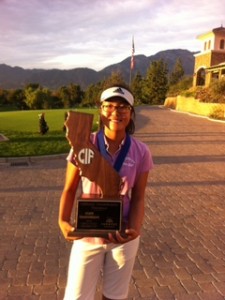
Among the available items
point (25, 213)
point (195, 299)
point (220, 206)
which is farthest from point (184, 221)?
point (25, 213)

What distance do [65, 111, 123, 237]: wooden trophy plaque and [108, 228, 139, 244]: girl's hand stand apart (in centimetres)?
3

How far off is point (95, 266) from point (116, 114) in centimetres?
103

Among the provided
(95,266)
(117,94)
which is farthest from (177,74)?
(95,266)

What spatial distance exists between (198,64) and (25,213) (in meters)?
45.7

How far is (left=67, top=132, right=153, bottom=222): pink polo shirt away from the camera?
7.10 feet

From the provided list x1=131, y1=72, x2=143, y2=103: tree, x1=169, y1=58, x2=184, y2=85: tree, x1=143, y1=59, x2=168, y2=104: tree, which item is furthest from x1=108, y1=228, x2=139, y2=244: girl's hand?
x1=169, y1=58, x2=184, y2=85: tree

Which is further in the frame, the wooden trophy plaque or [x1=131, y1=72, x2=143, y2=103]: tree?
[x1=131, y1=72, x2=143, y2=103]: tree

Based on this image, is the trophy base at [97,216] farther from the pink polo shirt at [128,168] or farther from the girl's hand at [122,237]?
the pink polo shirt at [128,168]

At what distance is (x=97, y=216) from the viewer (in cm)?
203

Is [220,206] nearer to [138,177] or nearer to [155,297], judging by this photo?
[155,297]

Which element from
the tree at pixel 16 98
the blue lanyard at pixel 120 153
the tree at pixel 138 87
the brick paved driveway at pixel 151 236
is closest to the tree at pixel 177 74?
the tree at pixel 138 87

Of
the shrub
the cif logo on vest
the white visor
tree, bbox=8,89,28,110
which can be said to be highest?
the white visor

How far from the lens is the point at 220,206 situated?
6.57 m

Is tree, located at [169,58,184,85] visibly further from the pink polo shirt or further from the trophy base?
the trophy base
